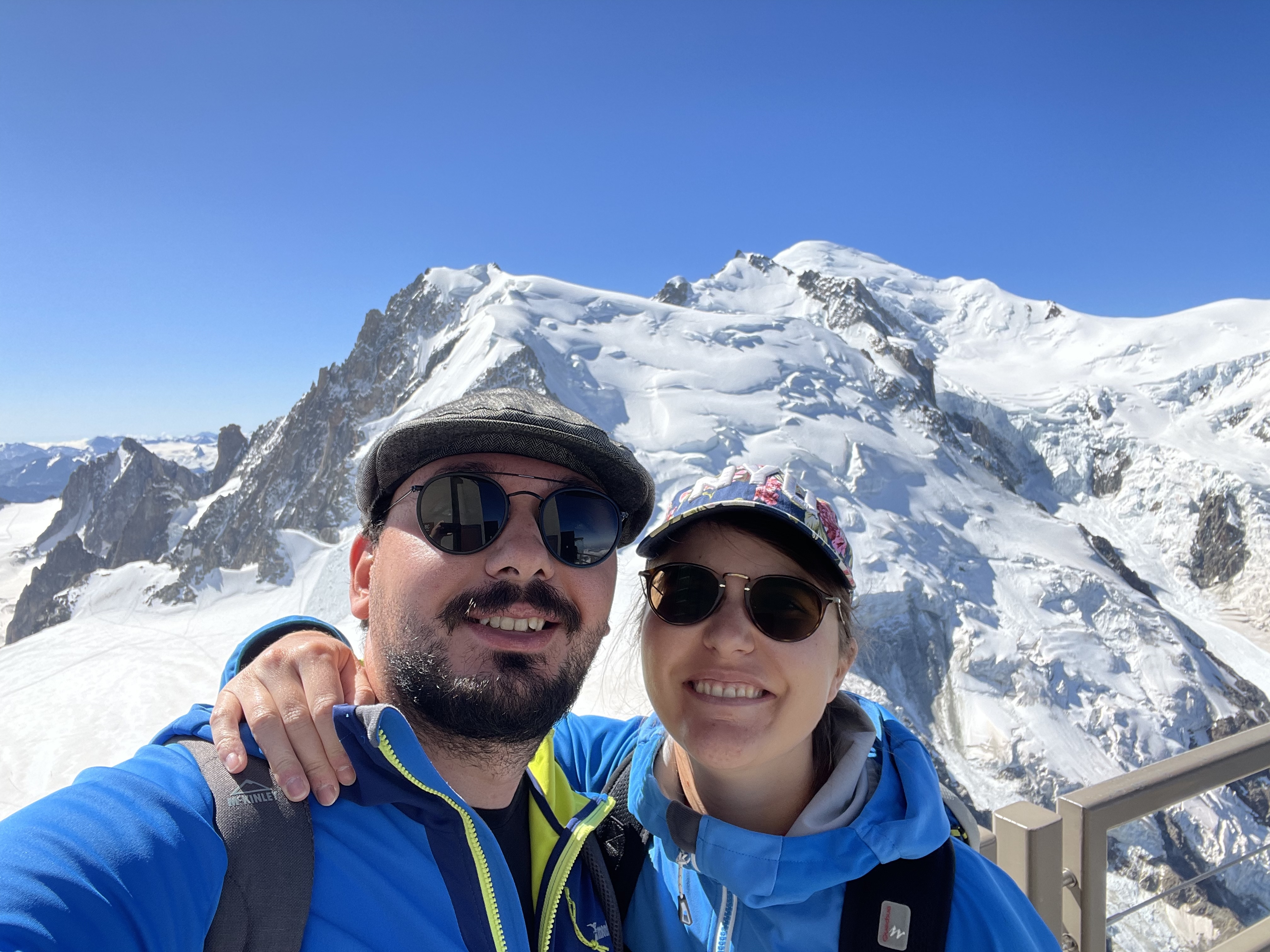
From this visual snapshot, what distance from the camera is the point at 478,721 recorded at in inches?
67.7

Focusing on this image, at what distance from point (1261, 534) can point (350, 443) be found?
80159mm

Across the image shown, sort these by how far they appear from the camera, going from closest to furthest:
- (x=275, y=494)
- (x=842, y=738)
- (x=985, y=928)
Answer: (x=985, y=928)
(x=842, y=738)
(x=275, y=494)

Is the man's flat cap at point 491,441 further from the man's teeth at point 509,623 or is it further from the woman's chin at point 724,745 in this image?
the woman's chin at point 724,745

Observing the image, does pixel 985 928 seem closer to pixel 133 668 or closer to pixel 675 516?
pixel 675 516

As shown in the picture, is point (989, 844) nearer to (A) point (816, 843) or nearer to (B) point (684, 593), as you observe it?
(A) point (816, 843)

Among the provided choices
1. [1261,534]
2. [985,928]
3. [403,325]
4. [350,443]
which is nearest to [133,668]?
[350,443]

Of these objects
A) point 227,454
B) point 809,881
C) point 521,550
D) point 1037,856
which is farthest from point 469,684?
point 227,454

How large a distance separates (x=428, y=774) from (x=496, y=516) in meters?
0.66

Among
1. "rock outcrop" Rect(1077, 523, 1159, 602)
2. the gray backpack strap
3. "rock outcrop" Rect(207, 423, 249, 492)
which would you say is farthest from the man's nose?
"rock outcrop" Rect(207, 423, 249, 492)

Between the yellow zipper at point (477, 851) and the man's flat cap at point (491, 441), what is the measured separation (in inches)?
27.8

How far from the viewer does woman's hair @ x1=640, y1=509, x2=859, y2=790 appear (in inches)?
74.6

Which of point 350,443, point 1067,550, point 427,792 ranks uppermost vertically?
point 350,443

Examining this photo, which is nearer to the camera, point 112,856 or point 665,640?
point 112,856

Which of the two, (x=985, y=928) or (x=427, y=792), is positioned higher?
(x=427, y=792)
